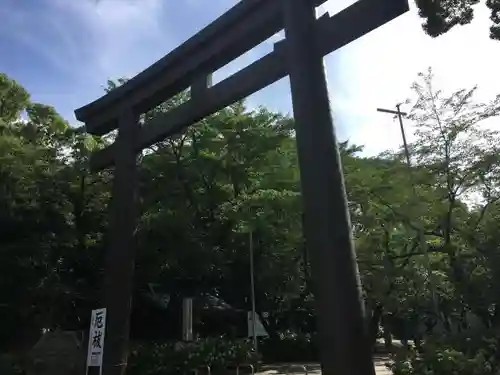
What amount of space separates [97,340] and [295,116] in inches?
194

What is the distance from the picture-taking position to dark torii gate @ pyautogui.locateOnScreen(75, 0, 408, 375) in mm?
5586

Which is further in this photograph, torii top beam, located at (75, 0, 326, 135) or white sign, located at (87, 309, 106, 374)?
white sign, located at (87, 309, 106, 374)

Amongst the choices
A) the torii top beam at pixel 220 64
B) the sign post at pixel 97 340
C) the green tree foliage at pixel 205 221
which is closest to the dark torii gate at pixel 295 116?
the torii top beam at pixel 220 64

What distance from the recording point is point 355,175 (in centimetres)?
1927

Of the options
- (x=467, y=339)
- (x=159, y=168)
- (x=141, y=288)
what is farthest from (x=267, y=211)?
(x=467, y=339)

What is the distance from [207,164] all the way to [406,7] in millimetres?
15654

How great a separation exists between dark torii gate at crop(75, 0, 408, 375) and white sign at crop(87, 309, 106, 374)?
358mm

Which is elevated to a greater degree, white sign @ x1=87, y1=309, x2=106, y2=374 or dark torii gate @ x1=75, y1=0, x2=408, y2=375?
dark torii gate @ x1=75, y1=0, x2=408, y2=375

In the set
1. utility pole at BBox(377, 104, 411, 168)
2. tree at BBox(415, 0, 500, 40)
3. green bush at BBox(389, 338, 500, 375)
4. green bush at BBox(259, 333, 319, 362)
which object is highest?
utility pole at BBox(377, 104, 411, 168)

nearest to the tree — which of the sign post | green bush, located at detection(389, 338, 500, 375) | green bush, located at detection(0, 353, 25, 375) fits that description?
green bush, located at detection(389, 338, 500, 375)

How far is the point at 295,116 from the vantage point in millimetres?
6406

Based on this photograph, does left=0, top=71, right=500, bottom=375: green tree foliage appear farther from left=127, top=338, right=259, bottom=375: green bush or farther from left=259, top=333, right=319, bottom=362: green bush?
left=127, top=338, right=259, bottom=375: green bush

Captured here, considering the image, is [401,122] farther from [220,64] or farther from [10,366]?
[10,366]

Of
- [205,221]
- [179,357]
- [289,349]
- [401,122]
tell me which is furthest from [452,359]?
[289,349]
